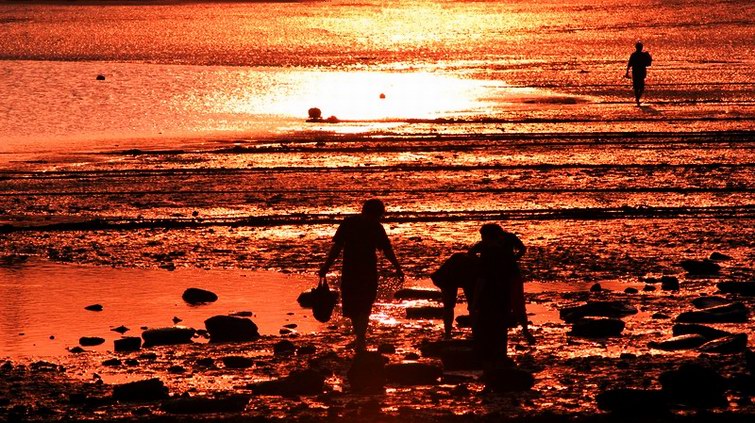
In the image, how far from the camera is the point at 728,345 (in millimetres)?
14602

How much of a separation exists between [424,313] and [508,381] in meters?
3.38

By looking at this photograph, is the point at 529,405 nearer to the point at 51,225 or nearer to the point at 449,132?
the point at 51,225

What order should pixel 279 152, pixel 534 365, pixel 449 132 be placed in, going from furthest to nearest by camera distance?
pixel 449 132
pixel 279 152
pixel 534 365

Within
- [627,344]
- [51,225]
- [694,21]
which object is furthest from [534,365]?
[694,21]

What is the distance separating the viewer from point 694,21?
7831 centimetres

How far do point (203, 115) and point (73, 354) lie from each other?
25.7m

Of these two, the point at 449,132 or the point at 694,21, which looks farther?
the point at 694,21

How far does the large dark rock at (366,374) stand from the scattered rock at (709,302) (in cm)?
422

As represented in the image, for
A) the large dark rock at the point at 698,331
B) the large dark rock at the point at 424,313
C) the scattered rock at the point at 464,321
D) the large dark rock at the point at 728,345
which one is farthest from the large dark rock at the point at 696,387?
the large dark rock at the point at 424,313

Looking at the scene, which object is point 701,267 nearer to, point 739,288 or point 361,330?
point 739,288

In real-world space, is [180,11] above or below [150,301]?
above

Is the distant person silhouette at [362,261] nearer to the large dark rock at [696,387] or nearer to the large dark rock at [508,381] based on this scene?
the large dark rock at [508,381]

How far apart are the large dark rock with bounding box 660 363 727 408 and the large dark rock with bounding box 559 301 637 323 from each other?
3.34 meters

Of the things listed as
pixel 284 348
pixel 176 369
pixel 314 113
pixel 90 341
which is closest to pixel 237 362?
pixel 176 369
